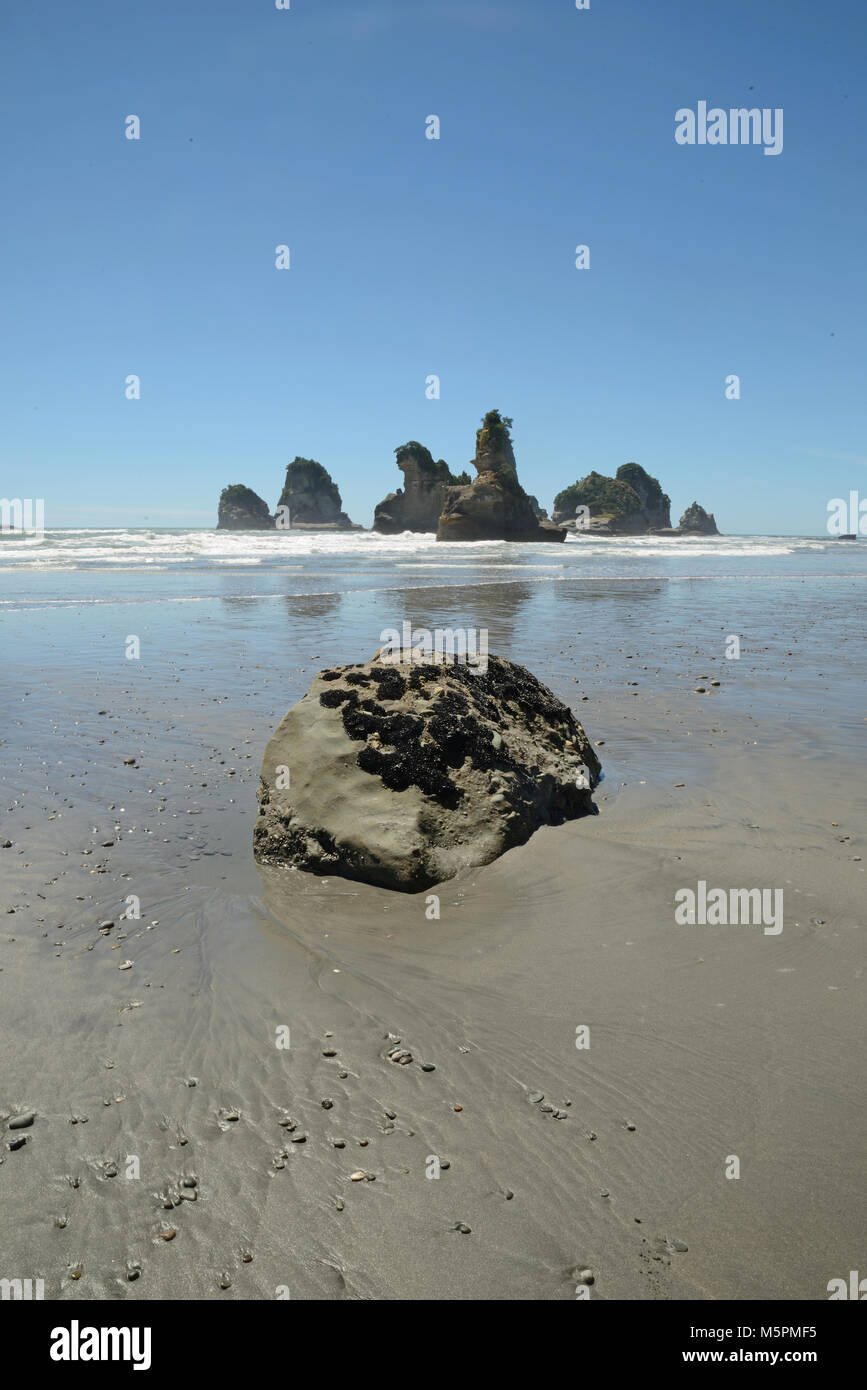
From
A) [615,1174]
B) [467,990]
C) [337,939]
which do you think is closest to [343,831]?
[337,939]

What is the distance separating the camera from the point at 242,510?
169m

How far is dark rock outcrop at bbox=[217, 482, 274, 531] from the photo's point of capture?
16888cm

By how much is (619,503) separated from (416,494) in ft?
146

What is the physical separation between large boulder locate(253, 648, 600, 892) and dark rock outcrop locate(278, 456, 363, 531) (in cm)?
15719

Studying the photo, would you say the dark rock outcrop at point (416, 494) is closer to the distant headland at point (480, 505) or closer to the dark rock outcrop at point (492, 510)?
the distant headland at point (480, 505)

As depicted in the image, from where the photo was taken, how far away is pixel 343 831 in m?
6.25

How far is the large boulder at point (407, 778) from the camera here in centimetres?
616

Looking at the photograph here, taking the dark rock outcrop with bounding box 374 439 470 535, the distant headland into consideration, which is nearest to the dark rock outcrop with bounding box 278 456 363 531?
the distant headland
